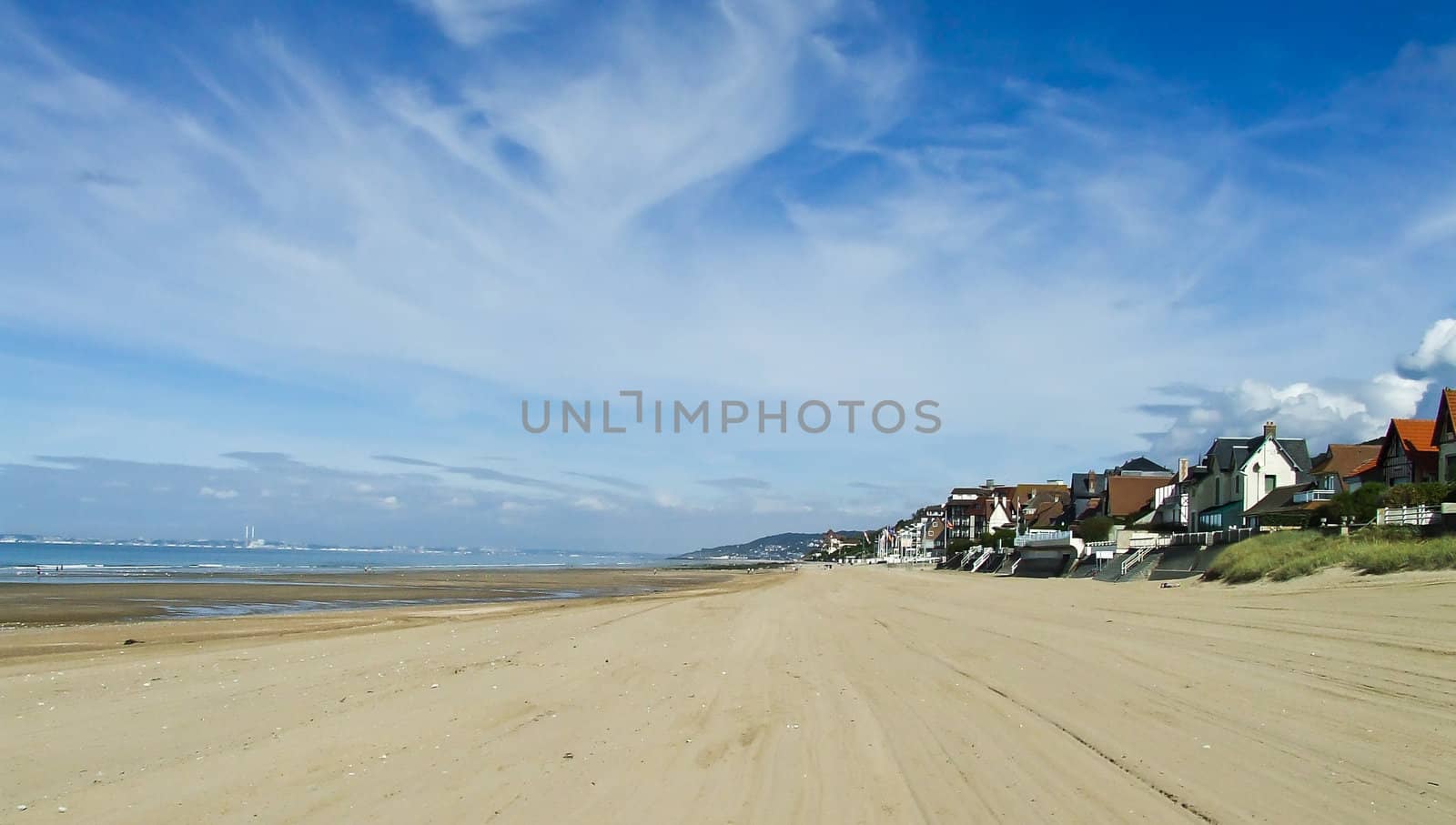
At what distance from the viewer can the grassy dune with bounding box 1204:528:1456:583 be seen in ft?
59.9

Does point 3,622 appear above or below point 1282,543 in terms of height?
below

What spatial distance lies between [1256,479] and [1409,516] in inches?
989

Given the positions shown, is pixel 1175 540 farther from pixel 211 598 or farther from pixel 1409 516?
pixel 211 598

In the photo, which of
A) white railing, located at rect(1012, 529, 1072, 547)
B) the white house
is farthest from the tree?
the white house

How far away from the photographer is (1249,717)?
8203 mm

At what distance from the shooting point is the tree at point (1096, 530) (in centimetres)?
5344

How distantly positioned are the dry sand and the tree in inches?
1512

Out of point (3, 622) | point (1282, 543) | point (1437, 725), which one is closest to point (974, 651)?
point (1437, 725)

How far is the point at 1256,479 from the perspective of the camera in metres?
47.2

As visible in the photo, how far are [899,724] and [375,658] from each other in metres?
8.71

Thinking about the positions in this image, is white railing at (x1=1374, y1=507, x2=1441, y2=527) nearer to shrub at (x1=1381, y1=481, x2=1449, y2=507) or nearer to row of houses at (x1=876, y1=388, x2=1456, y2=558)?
shrub at (x1=1381, y1=481, x2=1449, y2=507)

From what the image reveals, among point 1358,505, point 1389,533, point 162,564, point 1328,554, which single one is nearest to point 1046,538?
point 1358,505

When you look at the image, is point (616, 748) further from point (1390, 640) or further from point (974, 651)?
point (1390, 640)

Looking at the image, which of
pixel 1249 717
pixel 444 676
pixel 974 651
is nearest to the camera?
pixel 1249 717
